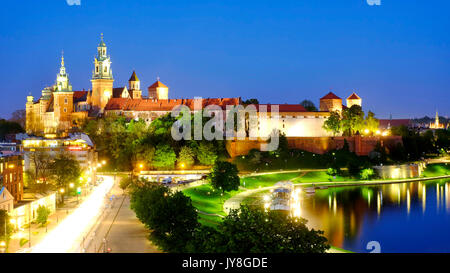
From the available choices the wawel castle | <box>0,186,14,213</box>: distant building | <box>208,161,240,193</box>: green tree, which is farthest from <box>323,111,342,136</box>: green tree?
<box>0,186,14,213</box>: distant building

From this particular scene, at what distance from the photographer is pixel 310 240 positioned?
18.7m

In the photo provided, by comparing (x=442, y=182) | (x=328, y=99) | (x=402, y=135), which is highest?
(x=328, y=99)

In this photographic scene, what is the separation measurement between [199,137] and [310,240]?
37.8m

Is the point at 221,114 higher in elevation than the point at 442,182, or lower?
higher

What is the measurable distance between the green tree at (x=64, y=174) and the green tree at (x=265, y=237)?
2063 cm

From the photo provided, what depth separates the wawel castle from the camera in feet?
220

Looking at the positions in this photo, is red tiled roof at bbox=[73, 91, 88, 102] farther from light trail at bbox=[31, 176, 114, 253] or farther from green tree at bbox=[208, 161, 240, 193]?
light trail at bbox=[31, 176, 114, 253]

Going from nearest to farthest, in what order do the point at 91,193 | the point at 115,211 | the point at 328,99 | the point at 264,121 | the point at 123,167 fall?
the point at 115,211 → the point at 91,193 → the point at 123,167 → the point at 264,121 → the point at 328,99

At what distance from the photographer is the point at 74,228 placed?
27.5 metres

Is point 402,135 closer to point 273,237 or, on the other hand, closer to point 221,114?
point 221,114

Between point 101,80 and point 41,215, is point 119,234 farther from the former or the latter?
point 101,80

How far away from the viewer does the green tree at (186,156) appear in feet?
175

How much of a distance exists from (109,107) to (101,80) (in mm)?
4076
